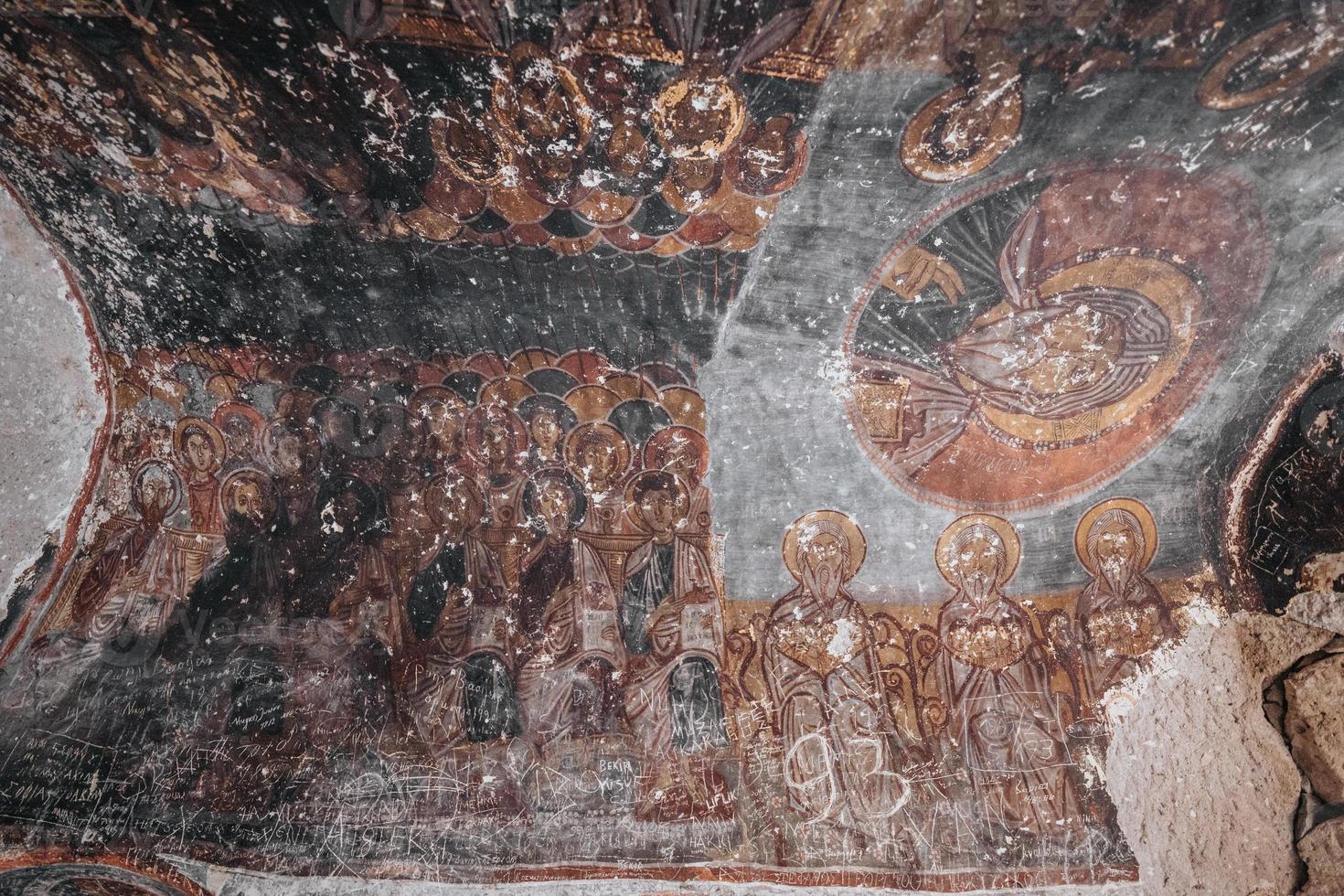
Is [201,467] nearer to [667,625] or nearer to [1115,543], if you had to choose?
[667,625]

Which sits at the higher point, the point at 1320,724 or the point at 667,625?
the point at 667,625

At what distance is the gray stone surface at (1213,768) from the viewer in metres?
2.79

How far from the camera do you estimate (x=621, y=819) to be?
3.01m

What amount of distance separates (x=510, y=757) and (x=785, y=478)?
6.07ft

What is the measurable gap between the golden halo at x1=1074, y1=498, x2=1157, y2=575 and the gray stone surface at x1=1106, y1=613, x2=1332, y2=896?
414 millimetres

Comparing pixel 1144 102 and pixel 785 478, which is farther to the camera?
pixel 785 478

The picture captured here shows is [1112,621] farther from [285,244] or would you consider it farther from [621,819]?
[285,244]

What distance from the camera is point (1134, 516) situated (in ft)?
9.87

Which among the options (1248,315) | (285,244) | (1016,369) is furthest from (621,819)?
(1248,315)

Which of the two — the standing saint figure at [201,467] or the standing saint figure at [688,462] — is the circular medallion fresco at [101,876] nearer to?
the standing saint figure at [201,467]

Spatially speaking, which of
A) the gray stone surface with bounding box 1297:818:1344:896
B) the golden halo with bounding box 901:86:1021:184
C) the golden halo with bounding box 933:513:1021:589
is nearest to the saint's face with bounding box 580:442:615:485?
the golden halo with bounding box 933:513:1021:589

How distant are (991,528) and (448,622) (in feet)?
8.62

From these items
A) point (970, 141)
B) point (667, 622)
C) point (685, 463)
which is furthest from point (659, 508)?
point (970, 141)

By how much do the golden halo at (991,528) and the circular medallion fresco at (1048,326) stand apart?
0.07 metres
